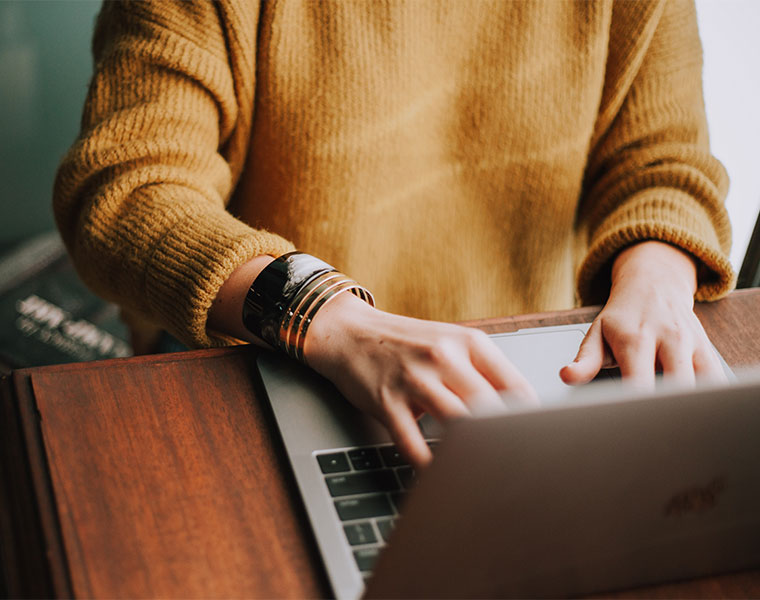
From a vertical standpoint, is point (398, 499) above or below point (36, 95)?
→ above

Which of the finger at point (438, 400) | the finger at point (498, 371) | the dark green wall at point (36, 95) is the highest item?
the finger at point (498, 371)

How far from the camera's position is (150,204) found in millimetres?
565

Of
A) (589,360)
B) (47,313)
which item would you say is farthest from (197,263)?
(47,313)

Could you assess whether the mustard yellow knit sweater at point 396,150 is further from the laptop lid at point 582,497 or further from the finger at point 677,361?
the laptop lid at point 582,497

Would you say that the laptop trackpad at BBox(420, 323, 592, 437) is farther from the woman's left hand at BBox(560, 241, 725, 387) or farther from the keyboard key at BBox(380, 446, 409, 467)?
the keyboard key at BBox(380, 446, 409, 467)

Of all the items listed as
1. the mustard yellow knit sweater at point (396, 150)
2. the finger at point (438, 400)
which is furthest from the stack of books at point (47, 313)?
the finger at point (438, 400)

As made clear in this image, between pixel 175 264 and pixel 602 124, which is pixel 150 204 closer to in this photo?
pixel 175 264

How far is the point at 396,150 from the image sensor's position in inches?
30.0

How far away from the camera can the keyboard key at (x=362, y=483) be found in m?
0.38

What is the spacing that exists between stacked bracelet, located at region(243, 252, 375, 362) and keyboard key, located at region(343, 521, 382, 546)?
148mm

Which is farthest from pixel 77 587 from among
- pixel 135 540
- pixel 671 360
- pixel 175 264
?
pixel 671 360

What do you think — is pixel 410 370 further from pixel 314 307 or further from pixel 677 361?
pixel 677 361


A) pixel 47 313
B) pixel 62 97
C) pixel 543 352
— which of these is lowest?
pixel 47 313

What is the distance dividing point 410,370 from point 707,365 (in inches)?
10.0
